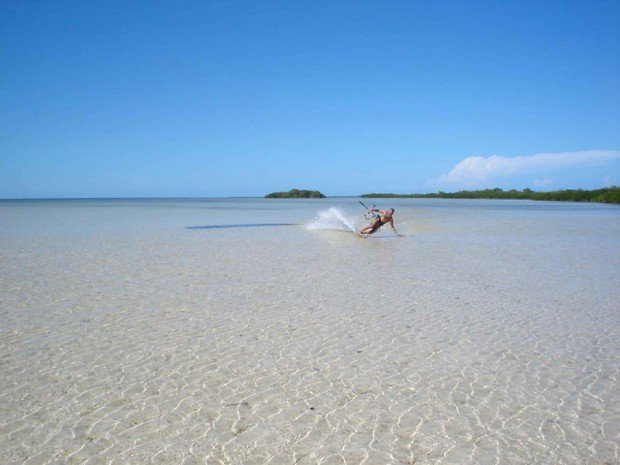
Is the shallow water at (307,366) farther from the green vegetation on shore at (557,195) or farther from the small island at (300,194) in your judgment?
the small island at (300,194)

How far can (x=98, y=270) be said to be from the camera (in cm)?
1312

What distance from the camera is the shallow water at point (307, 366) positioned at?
4.38m

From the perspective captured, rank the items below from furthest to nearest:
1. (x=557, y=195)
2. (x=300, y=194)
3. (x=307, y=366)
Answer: (x=300, y=194), (x=557, y=195), (x=307, y=366)

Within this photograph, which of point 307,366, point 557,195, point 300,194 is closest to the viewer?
point 307,366

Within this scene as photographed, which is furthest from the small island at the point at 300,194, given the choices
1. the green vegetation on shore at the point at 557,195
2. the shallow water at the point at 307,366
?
the shallow water at the point at 307,366

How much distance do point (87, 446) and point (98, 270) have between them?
384 inches

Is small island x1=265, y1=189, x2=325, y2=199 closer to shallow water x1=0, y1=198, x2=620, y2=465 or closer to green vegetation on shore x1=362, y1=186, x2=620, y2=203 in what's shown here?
green vegetation on shore x1=362, y1=186, x2=620, y2=203

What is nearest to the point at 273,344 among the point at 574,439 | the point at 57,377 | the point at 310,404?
the point at 310,404

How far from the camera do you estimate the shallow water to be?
14.4ft

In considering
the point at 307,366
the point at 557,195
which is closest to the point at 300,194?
the point at 557,195

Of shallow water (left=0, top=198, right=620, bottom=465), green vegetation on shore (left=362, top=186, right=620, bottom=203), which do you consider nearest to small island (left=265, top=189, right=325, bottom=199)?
green vegetation on shore (left=362, top=186, right=620, bottom=203)

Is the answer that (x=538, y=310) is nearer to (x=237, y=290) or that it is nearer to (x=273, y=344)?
(x=273, y=344)

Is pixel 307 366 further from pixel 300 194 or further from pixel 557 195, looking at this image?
pixel 300 194

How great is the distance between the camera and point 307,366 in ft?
20.4
